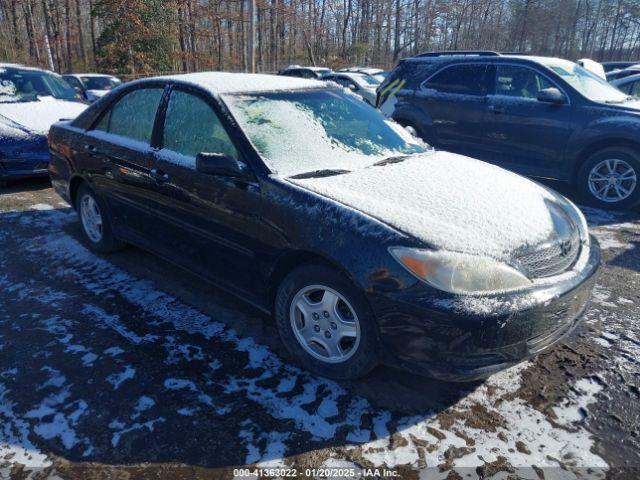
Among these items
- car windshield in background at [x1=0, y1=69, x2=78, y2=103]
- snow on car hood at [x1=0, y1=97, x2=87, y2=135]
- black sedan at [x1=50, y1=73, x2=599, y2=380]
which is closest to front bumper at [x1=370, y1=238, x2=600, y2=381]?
black sedan at [x1=50, y1=73, x2=599, y2=380]

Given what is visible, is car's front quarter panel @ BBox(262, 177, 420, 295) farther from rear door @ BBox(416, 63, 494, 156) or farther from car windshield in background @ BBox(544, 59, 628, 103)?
car windshield in background @ BBox(544, 59, 628, 103)

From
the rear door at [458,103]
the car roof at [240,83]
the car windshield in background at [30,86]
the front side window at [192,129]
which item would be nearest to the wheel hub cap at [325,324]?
the front side window at [192,129]

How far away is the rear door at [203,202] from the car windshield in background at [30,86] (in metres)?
5.17

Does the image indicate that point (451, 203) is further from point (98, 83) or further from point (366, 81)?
point (98, 83)

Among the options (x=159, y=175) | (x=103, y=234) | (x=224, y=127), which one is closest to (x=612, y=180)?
(x=224, y=127)

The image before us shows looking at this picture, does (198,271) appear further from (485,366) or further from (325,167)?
(485,366)

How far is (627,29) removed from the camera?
4828 centimetres

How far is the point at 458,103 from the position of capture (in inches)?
271

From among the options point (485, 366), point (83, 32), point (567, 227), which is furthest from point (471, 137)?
point (83, 32)

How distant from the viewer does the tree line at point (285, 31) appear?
76.4 ft

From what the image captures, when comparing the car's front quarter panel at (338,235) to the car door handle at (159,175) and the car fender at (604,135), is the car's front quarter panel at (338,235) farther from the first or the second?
the car fender at (604,135)

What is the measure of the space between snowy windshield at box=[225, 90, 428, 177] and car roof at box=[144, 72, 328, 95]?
0.27 feet

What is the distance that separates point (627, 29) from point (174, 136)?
59.2 metres

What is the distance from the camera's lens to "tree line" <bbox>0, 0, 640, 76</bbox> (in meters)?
23.3
